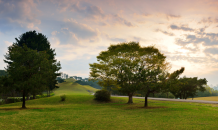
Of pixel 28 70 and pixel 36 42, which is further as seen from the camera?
pixel 36 42

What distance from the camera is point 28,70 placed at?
23.1 metres

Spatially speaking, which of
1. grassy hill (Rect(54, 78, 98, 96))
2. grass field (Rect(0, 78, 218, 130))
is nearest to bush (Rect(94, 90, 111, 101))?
grass field (Rect(0, 78, 218, 130))

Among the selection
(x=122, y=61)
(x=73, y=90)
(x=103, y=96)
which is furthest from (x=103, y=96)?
(x=73, y=90)

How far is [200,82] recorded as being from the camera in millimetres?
51281

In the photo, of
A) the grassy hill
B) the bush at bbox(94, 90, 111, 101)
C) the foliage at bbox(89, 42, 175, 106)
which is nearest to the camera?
the foliage at bbox(89, 42, 175, 106)

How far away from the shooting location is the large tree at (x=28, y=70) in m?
22.6

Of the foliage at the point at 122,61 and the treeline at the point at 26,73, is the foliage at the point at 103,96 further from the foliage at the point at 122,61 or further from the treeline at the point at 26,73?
the treeline at the point at 26,73

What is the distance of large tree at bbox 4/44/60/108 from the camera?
22.6m

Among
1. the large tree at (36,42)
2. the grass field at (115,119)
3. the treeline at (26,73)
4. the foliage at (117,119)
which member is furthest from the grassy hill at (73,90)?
the foliage at (117,119)

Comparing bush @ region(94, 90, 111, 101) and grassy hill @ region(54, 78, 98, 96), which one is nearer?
bush @ region(94, 90, 111, 101)

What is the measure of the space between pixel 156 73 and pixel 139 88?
3.71 m

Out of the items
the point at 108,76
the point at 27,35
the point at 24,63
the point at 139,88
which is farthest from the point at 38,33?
the point at 139,88

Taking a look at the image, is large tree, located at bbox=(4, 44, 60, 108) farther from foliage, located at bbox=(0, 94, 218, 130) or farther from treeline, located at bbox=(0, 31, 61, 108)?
foliage, located at bbox=(0, 94, 218, 130)

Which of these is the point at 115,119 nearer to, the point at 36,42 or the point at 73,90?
the point at 36,42
